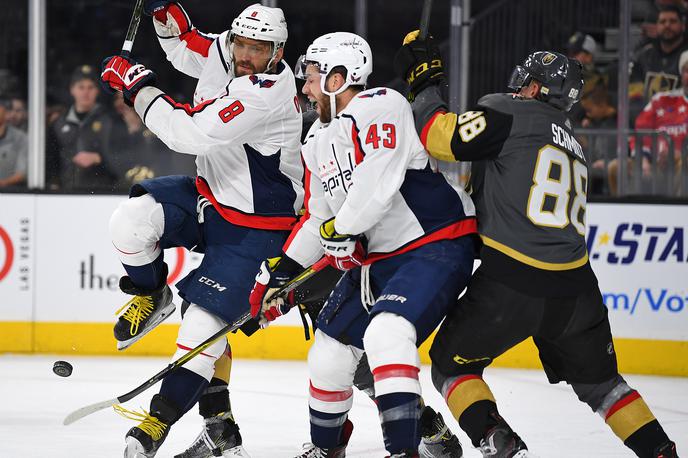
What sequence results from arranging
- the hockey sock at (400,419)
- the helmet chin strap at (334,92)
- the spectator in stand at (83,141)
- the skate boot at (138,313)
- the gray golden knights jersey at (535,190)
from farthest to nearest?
the spectator in stand at (83,141)
the skate boot at (138,313)
the helmet chin strap at (334,92)
the gray golden knights jersey at (535,190)
the hockey sock at (400,419)

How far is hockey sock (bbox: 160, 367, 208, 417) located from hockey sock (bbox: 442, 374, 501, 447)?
2.40ft

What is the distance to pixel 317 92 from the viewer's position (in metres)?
3.30

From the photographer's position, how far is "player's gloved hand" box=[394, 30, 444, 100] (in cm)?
329

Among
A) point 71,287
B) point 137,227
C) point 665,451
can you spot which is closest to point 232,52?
point 137,227

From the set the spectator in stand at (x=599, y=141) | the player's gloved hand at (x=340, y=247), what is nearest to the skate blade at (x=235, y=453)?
the player's gloved hand at (x=340, y=247)

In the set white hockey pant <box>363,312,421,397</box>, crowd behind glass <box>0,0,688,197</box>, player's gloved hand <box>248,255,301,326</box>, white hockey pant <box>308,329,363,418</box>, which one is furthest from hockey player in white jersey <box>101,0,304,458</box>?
crowd behind glass <box>0,0,688,197</box>

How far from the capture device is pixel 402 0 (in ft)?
23.4

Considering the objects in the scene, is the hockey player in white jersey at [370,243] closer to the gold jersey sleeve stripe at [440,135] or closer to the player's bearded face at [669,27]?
the gold jersey sleeve stripe at [440,135]

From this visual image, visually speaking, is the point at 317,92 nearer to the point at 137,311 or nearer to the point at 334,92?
the point at 334,92

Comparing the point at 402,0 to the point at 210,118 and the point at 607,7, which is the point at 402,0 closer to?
the point at 607,7

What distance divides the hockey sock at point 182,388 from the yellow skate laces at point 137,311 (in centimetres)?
27

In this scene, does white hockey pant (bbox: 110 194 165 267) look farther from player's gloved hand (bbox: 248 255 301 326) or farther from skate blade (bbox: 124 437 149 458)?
skate blade (bbox: 124 437 149 458)

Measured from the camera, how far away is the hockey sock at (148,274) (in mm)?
3691

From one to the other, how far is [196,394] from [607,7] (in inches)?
137
